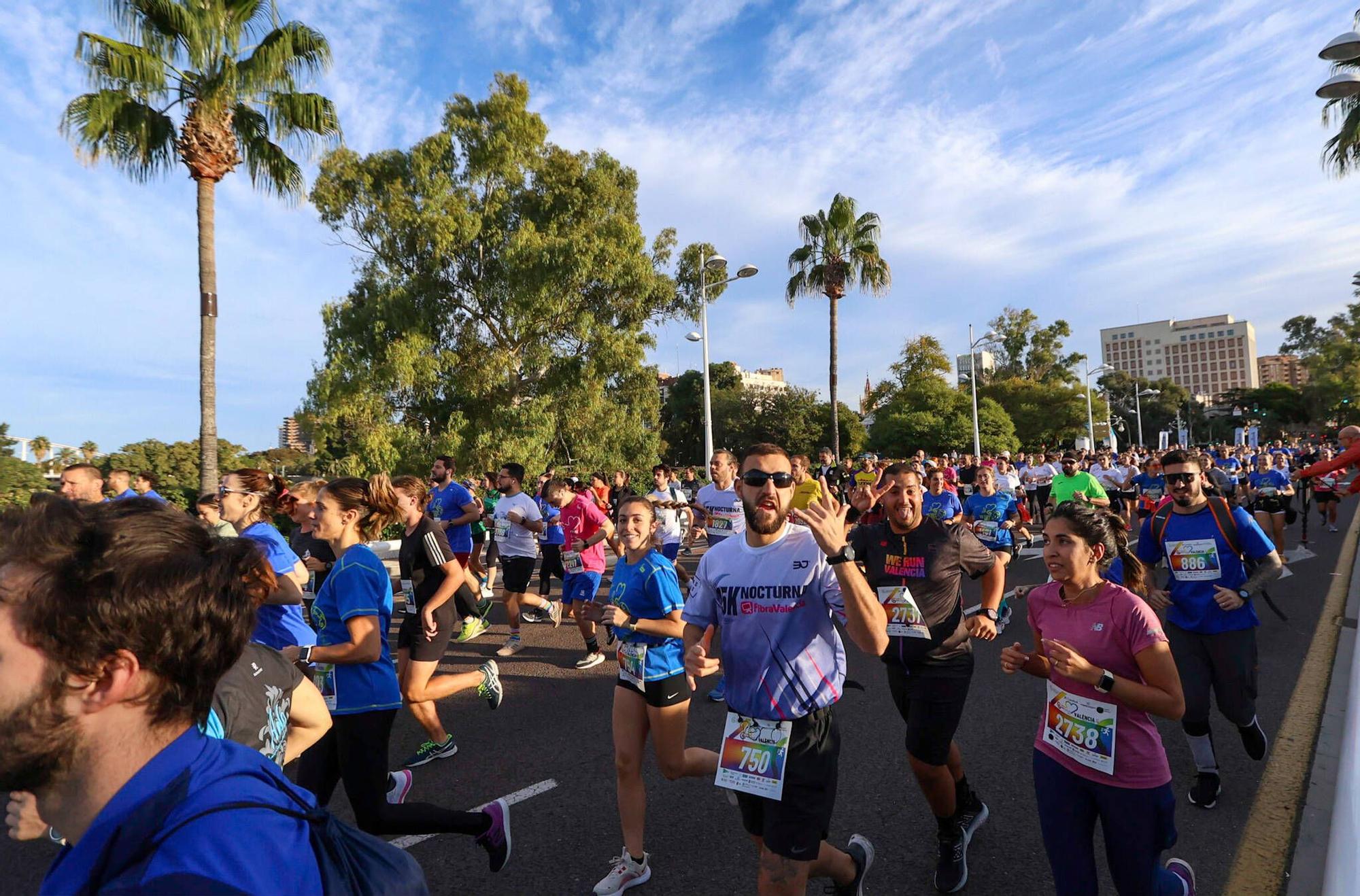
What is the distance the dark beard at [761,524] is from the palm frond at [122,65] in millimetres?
12683

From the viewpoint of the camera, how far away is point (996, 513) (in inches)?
345

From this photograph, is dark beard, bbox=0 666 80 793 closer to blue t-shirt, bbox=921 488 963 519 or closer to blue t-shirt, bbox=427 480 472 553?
blue t-shirt, bbox=427 480 472 553

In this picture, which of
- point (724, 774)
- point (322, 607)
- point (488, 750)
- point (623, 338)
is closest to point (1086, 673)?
point (724, 774)

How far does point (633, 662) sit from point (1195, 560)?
345 centimetres

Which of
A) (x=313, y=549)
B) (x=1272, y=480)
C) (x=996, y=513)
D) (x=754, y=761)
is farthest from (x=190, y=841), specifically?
(x=1272, y=480)

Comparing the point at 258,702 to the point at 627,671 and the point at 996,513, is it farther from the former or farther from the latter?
the point at 996,513

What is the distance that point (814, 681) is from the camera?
2.77 metres

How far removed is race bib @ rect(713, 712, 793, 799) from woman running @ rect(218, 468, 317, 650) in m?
2.05

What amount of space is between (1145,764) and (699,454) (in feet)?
181

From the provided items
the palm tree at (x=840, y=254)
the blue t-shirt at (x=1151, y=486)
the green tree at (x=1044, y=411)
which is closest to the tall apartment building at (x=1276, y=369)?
the green tree at (x=1044, y=411)

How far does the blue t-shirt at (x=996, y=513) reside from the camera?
8734 mm

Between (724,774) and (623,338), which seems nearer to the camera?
(724,774)

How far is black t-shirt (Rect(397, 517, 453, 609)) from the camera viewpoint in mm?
5047

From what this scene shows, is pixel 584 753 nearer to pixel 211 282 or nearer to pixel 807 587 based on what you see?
pixel 807 587
